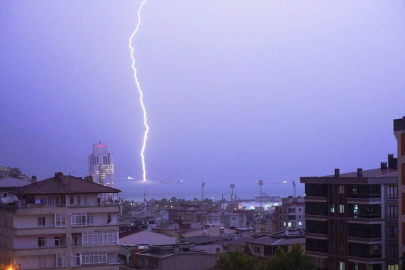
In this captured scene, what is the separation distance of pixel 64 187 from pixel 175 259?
7.81m

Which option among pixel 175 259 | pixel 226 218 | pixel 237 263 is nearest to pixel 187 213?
pixel 226 218

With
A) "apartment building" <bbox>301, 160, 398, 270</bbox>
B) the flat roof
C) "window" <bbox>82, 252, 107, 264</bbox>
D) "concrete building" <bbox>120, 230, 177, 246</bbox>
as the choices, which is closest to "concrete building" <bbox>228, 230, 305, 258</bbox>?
"apartment building" <bbox>301, 160, 398, 270</bbox>

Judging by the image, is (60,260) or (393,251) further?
(393,251)

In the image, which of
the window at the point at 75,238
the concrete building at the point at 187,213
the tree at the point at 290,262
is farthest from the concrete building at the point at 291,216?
the window at the point at 75,238

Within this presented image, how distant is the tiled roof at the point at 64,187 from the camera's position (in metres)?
27.1

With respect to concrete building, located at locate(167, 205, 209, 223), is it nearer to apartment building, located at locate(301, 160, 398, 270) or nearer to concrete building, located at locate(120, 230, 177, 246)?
concrete building, located at locate(120, 230, 177, 246)

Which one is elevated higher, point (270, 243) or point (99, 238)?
point (99, 238)

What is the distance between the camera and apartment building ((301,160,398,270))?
1247 inches

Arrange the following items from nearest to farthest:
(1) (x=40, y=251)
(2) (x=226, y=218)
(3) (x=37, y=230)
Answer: (1) (x=40, y=251)
(3) (x=37, y=230)
(2) (x=226, y=218)

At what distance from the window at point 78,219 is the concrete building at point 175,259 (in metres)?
6.47

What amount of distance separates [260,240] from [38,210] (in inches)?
687

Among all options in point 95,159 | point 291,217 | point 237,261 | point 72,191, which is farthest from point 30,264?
point 95,159

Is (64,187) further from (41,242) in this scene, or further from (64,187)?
(41,242)

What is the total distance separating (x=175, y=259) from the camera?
3278 cm
